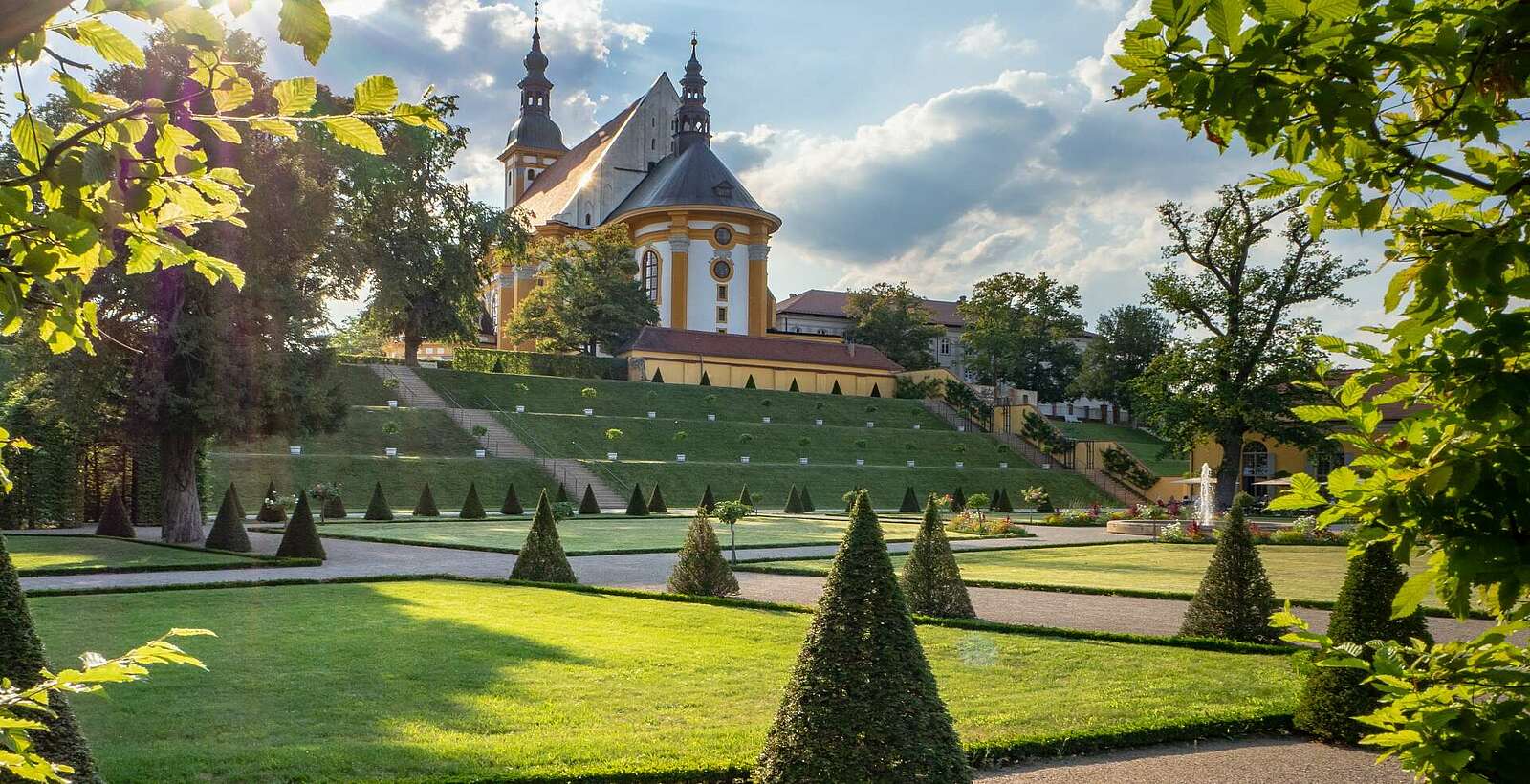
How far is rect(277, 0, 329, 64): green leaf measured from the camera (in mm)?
1779

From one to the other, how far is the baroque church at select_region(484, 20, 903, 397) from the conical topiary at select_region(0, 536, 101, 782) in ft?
169

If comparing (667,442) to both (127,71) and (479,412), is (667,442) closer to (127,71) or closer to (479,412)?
(479,412)

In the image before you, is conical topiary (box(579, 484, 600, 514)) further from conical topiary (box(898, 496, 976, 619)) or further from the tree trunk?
conical topiary (box(898, 496, 976, 619))

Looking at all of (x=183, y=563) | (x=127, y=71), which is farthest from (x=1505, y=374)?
(x=127, y=71)

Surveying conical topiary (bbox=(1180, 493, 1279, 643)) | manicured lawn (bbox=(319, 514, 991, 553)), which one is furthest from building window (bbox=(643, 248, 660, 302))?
conical topiary (bbox=(1180, 493, 1279, 643))

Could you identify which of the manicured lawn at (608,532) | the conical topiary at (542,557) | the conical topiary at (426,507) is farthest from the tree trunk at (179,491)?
the conical topiary at (426,507)

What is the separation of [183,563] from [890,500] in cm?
2891

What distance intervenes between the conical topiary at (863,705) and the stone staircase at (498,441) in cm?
3451

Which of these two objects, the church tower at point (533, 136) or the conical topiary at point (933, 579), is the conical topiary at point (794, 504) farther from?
the church tower at point (533, 136)

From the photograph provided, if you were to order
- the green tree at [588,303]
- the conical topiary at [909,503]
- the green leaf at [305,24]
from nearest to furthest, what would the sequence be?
the green leaf at [305,24] < the conical topiary at [909,503] < the green tree at [588,303]

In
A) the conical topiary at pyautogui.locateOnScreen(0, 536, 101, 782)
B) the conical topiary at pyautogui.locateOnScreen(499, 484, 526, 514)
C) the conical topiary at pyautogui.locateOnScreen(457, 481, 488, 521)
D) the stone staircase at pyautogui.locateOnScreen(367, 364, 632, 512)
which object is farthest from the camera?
the stone staircase at pyautogui.locateOnScreen(367, 364, 632, 512)

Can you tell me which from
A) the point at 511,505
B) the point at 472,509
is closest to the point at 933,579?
the point at 472,509

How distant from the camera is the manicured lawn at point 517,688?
679 centimetres

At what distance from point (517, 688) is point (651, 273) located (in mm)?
68643
